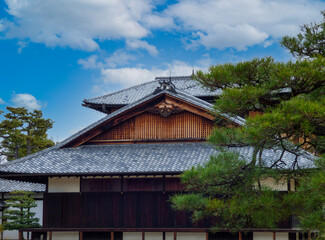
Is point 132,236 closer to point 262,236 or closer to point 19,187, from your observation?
point 262,236

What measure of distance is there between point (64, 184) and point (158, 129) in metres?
4.67

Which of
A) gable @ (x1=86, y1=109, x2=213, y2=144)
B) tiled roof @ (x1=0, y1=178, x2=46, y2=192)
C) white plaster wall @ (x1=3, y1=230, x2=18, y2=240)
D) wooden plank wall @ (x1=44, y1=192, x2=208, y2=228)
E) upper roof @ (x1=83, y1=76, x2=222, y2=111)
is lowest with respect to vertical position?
white plaster wall @ (x1=3, y1=230, x2=18, y2=240)

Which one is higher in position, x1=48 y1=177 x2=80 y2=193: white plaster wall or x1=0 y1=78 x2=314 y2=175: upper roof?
x1=0 y1=78 x2=314 y2=175: upper roof

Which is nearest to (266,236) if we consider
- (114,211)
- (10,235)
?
(114,211)

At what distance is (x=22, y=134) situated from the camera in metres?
34.6

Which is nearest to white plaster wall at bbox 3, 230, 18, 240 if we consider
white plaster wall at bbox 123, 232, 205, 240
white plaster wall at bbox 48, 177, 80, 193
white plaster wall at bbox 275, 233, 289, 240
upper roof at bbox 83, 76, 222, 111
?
upper roof at bbox 83, 76, 222, 111

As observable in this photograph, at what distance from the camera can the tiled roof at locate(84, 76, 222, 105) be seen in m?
26.2

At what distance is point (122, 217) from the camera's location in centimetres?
1834

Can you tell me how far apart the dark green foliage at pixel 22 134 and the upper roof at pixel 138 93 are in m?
10.2

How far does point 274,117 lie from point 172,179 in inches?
397

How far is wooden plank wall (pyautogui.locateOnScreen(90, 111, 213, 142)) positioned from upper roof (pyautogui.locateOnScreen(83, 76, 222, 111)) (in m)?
4.99

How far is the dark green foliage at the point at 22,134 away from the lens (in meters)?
34.2

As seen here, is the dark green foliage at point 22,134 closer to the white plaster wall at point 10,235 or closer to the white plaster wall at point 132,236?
the white plaster wall at point 10,235

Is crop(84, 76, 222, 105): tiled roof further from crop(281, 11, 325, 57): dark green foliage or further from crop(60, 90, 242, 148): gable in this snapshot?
crop(281, 11, 325, 57): dark green foliage
